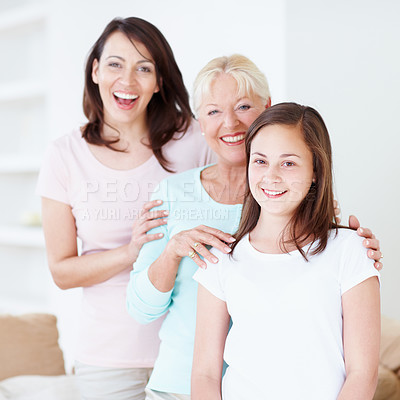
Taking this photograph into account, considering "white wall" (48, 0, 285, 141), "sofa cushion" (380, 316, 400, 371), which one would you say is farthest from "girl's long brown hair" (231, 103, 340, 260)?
"white wall" (48, 0, 285, 141)

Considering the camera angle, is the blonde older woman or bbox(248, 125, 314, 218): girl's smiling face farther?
the blonde older woman

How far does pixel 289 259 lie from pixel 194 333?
35 cm

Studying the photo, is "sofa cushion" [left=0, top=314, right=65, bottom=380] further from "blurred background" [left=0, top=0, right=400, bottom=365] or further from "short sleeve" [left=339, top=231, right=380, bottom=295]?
"short sleeve" [left=339, top=231, right=380, bottom=295]

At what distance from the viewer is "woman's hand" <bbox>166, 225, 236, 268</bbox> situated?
1257mm

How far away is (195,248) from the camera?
1280mm

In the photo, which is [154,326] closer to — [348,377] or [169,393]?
[169,393]

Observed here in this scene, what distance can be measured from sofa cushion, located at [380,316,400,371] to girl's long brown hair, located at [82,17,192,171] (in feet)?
3.23

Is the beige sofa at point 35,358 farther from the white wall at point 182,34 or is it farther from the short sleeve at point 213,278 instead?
the white wall at point 182,34

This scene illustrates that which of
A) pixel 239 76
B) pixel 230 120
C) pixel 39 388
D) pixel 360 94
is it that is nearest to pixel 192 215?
pixel 230 120

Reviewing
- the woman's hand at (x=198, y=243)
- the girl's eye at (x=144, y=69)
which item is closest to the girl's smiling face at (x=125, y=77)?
the girl's eye at (x=144, y=69)

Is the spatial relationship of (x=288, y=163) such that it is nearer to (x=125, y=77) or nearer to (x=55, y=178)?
(x=125, y=77)

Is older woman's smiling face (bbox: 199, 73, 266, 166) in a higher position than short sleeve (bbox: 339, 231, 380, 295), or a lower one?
higher

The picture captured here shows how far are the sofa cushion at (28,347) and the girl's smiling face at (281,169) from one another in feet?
5.21

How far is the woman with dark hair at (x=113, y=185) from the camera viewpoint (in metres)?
1.64
